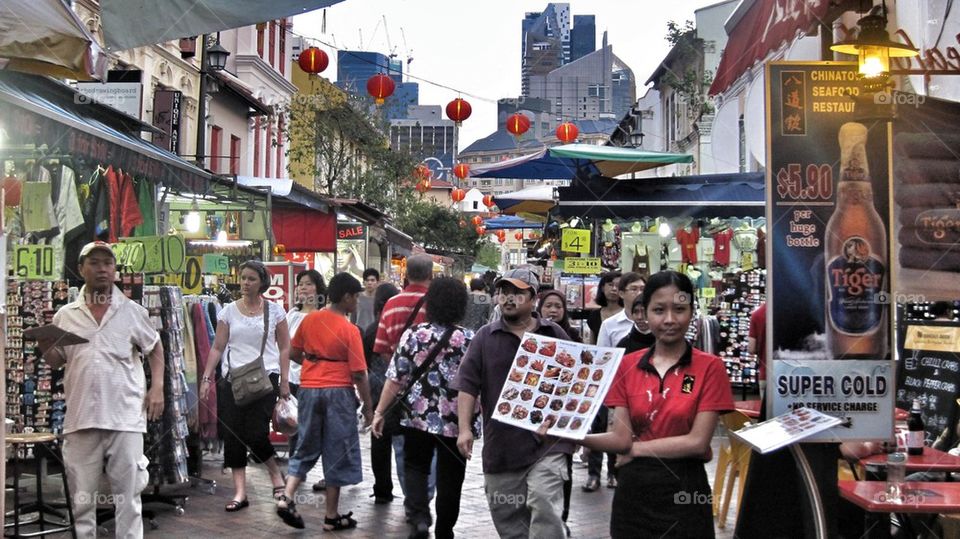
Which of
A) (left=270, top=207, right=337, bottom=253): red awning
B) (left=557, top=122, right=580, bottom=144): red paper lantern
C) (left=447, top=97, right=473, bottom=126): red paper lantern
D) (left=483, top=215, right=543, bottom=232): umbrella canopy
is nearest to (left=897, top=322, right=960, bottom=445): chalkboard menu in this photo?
(left=447, top=97, right=473, bottom=126): red paper lantern

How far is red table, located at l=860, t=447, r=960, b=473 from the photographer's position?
19.8 ft

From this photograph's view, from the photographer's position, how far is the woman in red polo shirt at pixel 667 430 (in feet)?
14.7

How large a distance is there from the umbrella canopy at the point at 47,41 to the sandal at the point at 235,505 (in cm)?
420

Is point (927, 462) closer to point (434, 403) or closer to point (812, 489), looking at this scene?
point (812, 489)

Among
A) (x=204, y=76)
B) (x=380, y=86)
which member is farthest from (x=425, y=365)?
(x=204, y=76)

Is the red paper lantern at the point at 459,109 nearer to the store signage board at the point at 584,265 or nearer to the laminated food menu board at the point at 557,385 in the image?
the store signage board at the point at 584,265

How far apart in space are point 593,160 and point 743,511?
9.79 metres

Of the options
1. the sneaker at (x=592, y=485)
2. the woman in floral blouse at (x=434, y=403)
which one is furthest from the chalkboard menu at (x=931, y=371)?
the woman in floral blouse at (x=434, y=403)

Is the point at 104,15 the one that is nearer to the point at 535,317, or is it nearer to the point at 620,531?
the point at 535,317

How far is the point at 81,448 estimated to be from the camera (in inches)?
263

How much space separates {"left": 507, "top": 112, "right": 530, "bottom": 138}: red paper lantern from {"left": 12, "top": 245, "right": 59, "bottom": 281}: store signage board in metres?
13.8

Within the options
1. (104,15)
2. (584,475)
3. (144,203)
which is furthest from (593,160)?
(104,15)

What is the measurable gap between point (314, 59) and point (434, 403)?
9945 mm

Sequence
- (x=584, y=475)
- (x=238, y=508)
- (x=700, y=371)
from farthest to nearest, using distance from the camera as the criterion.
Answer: (x=584, y=475) → (x=238, y=508) → (x=700, y=371)
